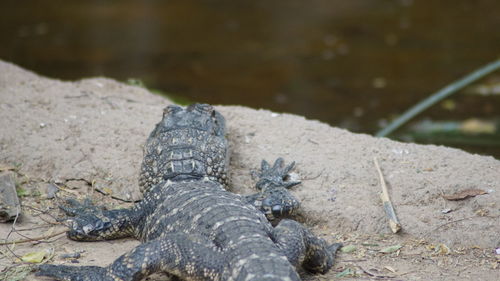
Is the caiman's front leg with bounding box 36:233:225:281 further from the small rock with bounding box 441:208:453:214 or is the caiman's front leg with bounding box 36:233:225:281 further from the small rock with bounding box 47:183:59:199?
the small rock with bounding box 441:208:453:214

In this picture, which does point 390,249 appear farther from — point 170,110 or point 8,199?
point 8,199

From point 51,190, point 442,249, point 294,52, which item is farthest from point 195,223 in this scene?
point 294,52

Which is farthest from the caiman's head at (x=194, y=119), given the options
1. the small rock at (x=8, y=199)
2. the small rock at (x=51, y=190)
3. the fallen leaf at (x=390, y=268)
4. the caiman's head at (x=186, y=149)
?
the fallen leaf at (x=390, y=268)

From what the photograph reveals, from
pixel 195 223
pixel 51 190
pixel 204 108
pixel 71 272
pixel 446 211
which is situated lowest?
pixel 71 272

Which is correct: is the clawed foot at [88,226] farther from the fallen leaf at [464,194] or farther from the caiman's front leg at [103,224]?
the fallen leaf at [464,194]

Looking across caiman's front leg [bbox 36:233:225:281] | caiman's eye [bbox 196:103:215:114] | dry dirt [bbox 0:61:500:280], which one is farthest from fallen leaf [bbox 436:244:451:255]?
caiman's eye [bbox 196:103:215:114]

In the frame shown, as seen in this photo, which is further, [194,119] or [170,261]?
[194,119]

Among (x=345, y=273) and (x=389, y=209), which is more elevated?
(x=389, y=209)

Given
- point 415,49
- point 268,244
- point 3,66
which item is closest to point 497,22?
point 415,49
